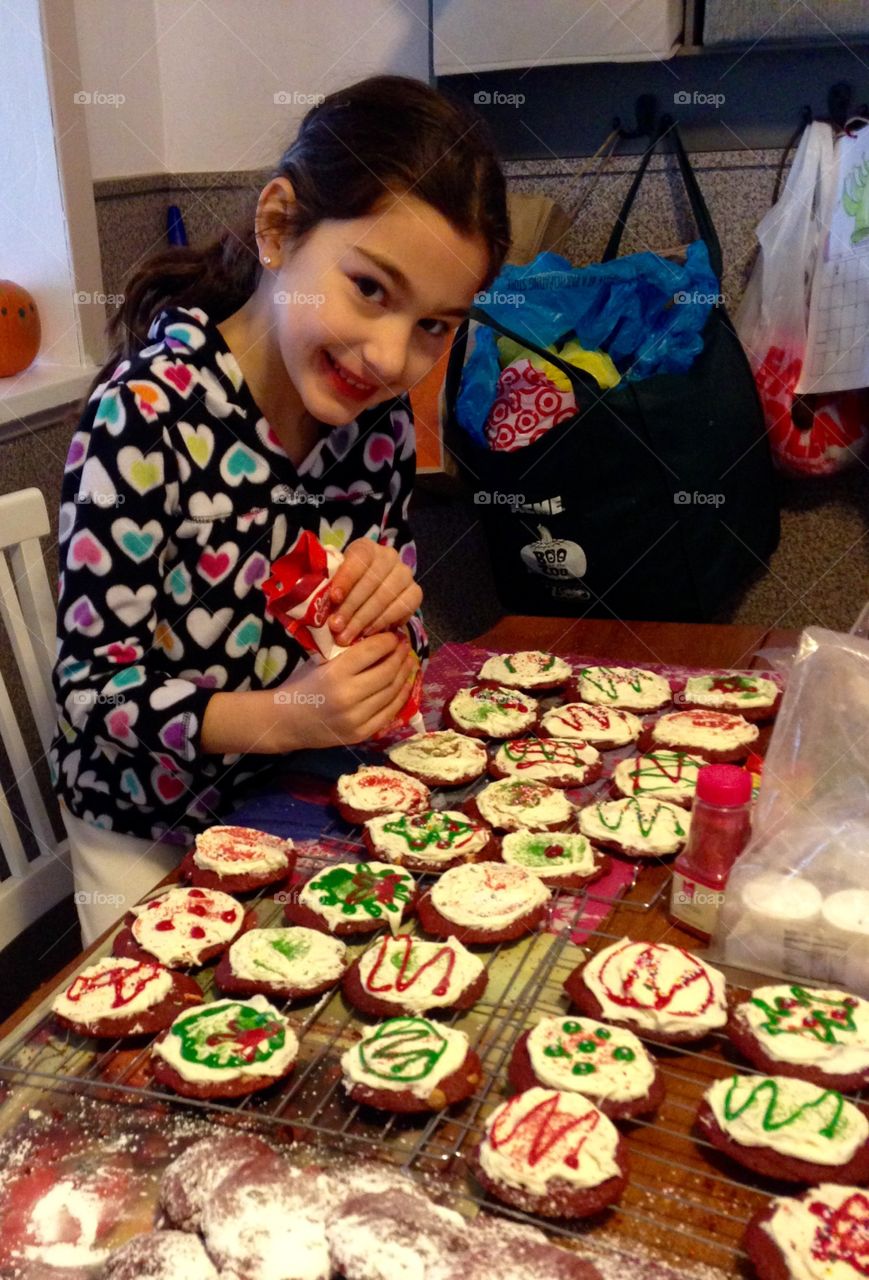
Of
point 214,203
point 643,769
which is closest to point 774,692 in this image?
point 643,769

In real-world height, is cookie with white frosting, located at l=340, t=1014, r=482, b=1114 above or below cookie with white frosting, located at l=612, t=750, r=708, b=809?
above

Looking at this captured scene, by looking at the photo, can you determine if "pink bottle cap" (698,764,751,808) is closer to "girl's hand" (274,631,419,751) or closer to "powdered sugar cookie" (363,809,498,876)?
"powdered sugar cookie" (363,809,498,876)

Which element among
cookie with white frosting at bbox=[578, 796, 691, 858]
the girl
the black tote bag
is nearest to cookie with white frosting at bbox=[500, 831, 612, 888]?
cookie with white frosting at bbox=[578, 796, 691, 858]

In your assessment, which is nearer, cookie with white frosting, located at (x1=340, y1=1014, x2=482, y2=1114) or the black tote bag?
cookie with white frosting, located at (x1=340, y1=1014, x2=482, y2=1114)

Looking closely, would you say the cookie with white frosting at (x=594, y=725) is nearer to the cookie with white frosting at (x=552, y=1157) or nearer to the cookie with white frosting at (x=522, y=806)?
the cookie with white frosting at (x=522, y=806)

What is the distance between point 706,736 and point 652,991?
594 millimetres

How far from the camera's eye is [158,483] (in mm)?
1405

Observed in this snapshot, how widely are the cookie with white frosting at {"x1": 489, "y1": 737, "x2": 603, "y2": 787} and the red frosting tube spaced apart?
313 millimetres

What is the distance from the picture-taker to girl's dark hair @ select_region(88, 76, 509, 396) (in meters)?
1.37

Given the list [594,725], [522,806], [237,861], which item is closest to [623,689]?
[594,725]

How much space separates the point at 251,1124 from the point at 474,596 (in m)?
2.03

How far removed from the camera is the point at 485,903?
1.19 meters

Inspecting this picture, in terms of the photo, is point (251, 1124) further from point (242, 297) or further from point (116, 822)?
point (242, 297)

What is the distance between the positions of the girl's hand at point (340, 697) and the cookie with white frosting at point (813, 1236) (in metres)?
0.71
